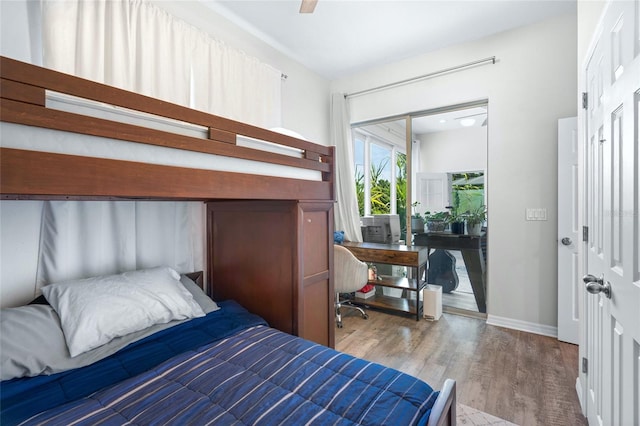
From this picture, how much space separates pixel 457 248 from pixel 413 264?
2.06 feet

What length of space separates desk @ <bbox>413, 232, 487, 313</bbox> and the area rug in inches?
64.7

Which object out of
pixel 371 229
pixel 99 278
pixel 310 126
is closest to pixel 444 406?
pixel 99 278

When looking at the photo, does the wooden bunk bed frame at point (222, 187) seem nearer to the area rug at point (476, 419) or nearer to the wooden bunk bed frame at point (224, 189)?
the wooden bunk bed frame at point (224, 189)

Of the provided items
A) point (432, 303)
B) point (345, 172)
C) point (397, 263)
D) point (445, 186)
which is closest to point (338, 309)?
point (397, 263)

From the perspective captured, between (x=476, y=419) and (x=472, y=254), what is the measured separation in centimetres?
187

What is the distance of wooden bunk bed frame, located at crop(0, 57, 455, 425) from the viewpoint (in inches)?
31.1

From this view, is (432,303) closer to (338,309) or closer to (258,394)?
(338,309)

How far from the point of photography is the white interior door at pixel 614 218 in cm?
88

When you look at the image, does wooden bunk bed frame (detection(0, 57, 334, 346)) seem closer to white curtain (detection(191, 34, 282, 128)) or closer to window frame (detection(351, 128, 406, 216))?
white curtain (detection(191, 34, 282, 128))

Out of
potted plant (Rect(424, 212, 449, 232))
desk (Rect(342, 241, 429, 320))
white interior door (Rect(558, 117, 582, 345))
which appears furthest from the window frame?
Answer: white interior door (Rect(558, 117, 582, 345))

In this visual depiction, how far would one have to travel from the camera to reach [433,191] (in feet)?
11.3

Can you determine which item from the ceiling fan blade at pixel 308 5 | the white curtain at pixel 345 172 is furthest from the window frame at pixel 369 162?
the ceiling fan blade at pixel 308 5

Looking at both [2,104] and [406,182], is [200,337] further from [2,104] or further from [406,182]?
[406,182]

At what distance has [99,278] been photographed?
5.17ft
